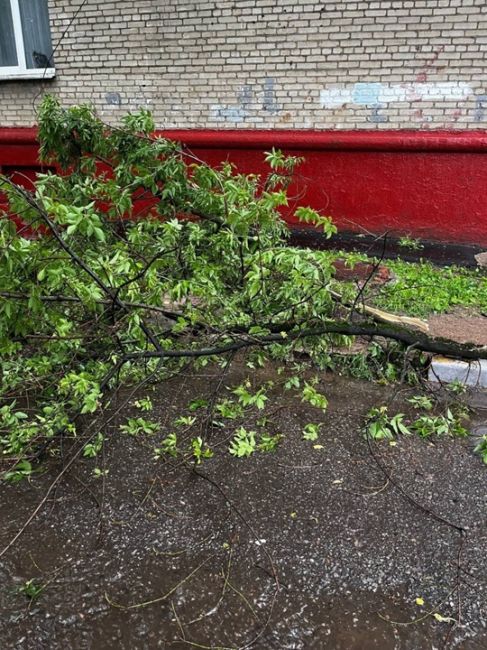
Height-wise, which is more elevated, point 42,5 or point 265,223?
point 42,5

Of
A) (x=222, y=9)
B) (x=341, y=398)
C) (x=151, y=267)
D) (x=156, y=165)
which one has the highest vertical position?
(x=222, y=9)

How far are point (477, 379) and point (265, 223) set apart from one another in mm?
1778

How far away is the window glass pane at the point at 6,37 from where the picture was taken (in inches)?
258

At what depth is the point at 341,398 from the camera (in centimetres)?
340

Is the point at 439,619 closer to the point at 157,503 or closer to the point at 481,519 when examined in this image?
the point at 481,519

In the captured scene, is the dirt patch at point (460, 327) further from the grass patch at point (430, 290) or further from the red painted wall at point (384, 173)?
Result: the red painted wall at point (384, 173)

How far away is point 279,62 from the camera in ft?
18.4

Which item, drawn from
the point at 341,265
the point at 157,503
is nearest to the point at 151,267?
the point at 157,503

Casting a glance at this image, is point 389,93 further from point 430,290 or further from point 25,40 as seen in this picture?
point 25,40

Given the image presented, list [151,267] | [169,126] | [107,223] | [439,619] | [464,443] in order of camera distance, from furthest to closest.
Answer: [169,126]
[107,223]
[464,443]
[151,267]
[439,619]

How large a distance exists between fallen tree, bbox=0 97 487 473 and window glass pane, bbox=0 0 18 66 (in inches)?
153

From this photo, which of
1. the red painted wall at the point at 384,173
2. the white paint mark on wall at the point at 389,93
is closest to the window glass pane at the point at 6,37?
the red painted wall at the point at 384,173

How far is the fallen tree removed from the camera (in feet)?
7.98

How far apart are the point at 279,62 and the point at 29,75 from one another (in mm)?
3264
